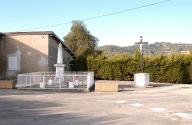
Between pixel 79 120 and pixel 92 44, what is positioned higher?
pixel 92 44

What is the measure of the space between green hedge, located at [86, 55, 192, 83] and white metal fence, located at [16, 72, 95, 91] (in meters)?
12.7

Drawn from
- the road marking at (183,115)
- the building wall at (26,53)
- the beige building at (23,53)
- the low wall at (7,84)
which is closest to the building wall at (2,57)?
the beige building at (23,53)

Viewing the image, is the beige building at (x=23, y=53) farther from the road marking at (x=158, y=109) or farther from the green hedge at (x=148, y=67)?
the road marking at (x=158, y=109)

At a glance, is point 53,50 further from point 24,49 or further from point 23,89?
point 23,89

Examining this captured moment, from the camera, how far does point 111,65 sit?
43938 millimetres

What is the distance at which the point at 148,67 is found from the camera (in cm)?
4175

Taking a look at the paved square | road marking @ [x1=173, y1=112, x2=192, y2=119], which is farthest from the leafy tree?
road marking @ [x1=173, y1=112, x2=192, y2=119]

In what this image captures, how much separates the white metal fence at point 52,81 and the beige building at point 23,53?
9.22 metres

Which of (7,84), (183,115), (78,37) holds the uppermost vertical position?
(78,37)

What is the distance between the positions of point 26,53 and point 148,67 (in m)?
11.7

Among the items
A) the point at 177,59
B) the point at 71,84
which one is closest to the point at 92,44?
the point at 177,59

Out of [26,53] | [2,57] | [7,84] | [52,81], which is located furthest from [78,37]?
[7,84]

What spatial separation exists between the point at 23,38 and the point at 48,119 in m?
25.8

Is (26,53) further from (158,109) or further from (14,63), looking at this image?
(158,109)
